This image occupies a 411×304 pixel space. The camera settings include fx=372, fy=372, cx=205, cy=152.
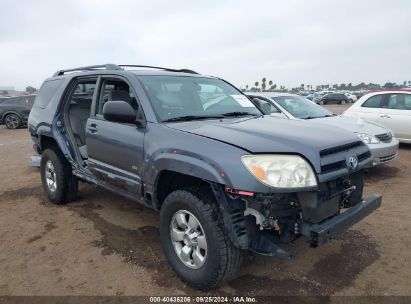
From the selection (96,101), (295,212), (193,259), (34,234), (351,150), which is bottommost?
(34,234)

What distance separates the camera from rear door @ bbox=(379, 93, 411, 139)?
29.4 ft

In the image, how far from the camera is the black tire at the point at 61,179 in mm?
5062

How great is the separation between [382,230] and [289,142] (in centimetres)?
217

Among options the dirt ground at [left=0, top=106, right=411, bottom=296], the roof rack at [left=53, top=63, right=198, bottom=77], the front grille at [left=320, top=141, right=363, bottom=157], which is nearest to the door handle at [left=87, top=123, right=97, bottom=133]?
the roof rack at [left=53, top=63, right=198, bottom=77]

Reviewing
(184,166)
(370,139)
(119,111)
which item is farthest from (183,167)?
(370,139)

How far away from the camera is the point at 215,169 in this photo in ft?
9.06

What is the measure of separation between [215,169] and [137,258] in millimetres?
1487

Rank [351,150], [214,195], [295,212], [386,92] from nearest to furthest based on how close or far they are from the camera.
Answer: [295,212] < [214,195] < [351,150] < [386,92]

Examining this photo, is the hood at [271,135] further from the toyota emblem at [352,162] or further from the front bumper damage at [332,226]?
the front bumper damage at [332,226]

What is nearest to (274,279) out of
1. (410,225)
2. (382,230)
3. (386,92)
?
(382,230)

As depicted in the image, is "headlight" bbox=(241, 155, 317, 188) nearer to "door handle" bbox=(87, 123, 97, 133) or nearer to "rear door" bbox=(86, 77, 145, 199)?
"rear door" bbox=(86, 77, 145, 199)

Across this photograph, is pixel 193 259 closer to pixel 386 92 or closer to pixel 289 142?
pixel 289 142

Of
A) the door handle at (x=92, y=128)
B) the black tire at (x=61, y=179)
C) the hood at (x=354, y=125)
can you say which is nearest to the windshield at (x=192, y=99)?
the door handle at (x=92, y=128)

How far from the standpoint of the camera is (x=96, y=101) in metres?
4.33
